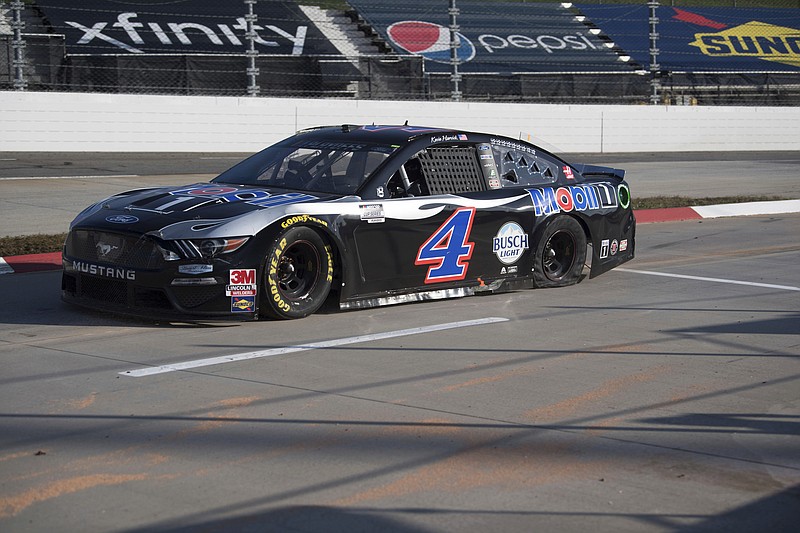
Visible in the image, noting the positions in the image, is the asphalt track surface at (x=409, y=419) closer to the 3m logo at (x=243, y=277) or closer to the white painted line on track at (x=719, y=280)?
the 3m logo at (x=243, y=277)

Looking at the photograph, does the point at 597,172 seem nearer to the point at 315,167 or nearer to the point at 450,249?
the point at 450,249

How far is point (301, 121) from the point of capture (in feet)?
79.3

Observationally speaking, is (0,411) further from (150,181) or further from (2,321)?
(150,181)

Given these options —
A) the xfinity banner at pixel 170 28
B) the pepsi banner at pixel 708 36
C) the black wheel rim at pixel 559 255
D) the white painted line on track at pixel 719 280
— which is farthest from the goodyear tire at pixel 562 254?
the pepsi banner at pixel 708 36

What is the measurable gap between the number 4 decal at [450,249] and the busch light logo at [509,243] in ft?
1.00

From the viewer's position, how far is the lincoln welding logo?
124 feet

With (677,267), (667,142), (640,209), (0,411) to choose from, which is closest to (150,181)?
(640,209)

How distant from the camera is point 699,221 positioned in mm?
15562

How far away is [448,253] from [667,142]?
2263cm

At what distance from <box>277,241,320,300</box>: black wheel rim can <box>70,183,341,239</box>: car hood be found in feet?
1.04

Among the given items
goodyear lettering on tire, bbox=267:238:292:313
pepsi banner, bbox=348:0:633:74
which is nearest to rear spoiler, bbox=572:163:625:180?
goodyear lettering on tire, bbox=267:238:292:313

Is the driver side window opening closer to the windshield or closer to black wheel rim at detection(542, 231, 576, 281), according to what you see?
the windshield

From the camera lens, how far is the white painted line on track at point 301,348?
6289mm

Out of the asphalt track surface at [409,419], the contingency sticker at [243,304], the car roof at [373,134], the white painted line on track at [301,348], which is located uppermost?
the car roof at [373,134]
